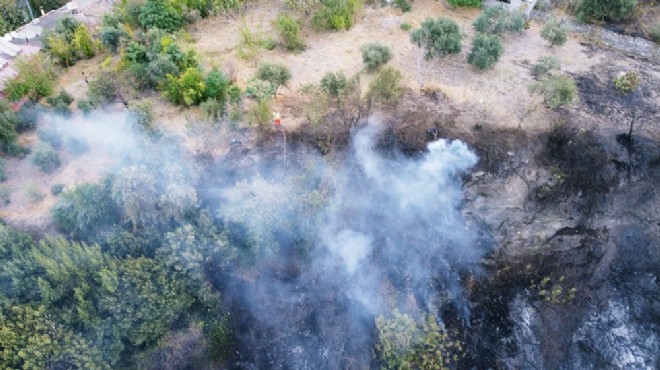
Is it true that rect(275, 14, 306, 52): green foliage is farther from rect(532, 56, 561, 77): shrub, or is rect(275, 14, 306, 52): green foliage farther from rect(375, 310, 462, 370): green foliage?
rect(375, 310, 462, 370): green foliage

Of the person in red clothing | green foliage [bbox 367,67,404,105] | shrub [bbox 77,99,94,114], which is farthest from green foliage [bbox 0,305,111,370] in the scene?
green foliage [bbox 367,67,404,105]

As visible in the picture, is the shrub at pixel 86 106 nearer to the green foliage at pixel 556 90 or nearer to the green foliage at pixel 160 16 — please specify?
the green foliage at pixel 160 16

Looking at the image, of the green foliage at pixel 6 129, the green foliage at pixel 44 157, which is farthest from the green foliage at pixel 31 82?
the green foliage at pixel 44 157

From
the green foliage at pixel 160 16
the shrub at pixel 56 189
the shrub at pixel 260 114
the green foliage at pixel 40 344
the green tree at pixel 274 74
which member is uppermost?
the green foliage at pixel 160 16

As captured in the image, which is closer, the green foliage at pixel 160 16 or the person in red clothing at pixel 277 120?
the person in red clothing at pixel 277 120

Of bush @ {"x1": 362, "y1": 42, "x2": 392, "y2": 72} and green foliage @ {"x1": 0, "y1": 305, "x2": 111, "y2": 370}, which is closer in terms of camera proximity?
green foliage @ {"x1": 0, "y1": 305, "x2": 111, "y2": 370}

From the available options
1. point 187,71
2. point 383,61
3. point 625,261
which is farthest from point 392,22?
point 625,261
